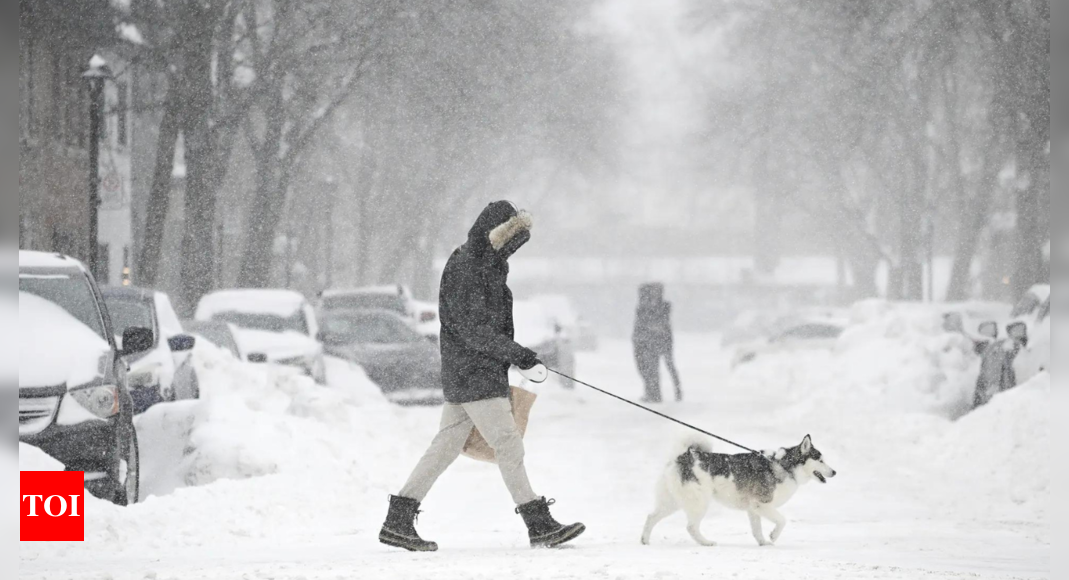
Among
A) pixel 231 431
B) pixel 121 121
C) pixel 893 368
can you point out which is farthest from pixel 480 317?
pixel 121 121

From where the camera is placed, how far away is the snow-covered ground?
7.55 metres

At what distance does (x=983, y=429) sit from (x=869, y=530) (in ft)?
16.9

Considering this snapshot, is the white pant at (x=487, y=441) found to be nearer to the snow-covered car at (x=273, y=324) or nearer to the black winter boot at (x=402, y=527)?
the black winter boot at (x=402, y=527)

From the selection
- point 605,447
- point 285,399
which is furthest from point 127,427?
point 605,447

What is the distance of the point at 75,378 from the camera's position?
9.40m

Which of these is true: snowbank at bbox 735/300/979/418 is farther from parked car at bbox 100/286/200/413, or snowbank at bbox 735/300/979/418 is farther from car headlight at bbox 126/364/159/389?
car headlight at bbox 126/364/159/389

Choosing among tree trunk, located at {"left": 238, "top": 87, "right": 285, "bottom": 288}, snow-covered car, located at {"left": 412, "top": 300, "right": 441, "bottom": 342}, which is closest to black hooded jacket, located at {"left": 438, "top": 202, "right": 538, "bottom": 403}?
snow-covered car, located at {"left": 412, "top": 300, "right": 441, "bottom": 342}

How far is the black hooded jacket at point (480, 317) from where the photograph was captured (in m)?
7.75

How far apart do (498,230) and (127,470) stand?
11.5 ft

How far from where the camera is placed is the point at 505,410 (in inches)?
310

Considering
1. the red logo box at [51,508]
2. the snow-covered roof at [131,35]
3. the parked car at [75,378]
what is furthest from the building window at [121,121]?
the red logo box at [51,508]

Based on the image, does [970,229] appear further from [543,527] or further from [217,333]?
[543,527]

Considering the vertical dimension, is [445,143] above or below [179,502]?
above

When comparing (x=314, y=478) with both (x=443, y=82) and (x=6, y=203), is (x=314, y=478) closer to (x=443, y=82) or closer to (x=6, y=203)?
(x=6, y=203)
